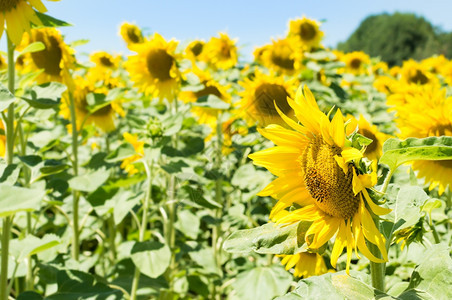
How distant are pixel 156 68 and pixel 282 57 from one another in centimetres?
104

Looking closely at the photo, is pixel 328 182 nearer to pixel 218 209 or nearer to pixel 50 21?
pixel 50 21

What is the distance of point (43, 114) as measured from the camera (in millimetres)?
2037

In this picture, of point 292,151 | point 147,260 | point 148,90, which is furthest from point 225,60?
point 292,151

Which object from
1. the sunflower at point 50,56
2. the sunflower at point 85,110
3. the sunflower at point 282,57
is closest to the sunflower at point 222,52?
the sunflower at point 282,57

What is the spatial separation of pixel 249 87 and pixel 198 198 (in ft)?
2.59

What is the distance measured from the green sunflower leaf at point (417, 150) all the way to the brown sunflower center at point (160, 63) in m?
1.71

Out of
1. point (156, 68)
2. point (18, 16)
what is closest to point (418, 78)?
point (156, 68)

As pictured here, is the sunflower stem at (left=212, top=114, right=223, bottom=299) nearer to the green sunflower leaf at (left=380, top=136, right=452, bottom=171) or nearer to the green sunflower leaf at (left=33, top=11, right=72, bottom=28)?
the green sunflower leaf at (left=33, top=11, right=72, bottom=28)

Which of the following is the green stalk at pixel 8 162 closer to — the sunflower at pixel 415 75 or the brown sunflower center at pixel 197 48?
the brown sunflower center at pixel 197 48

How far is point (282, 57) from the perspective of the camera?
2992mm

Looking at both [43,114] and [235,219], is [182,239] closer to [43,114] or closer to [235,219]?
[235,219]

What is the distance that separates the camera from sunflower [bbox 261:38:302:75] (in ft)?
9.78

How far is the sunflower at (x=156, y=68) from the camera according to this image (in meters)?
2.29

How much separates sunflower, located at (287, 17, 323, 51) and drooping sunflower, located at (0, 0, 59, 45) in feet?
7.52
